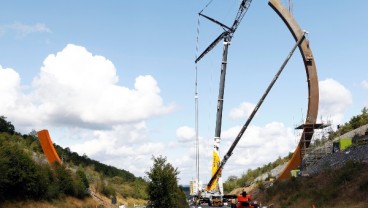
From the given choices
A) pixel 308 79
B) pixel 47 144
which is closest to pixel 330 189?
pixel 308 79

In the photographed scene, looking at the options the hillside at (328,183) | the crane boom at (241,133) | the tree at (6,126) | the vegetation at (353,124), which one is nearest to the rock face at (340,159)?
the hillside at (328,183)

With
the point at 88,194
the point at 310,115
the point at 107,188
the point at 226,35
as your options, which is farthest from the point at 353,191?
the point at 107,188

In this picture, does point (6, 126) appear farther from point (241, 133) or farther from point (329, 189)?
point (329, 189)

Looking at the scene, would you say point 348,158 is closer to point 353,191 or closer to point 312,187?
point 312,187

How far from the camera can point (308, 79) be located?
63.9 m

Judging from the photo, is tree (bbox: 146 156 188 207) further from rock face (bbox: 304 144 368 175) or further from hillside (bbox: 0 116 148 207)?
rock face (bbox: 304 144 368 175)

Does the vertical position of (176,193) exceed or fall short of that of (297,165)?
it falls short

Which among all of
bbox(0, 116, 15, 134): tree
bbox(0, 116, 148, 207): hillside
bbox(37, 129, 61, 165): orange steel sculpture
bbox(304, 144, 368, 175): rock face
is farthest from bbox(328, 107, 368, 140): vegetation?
bbox(0, 116, 15, 134): tree

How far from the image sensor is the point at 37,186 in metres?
59.6

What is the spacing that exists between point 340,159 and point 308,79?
547 inches

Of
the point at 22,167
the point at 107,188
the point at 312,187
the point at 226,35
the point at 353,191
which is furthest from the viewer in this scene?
the point at 107,188

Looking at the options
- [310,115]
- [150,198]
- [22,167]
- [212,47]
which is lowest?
Answer: [150,198]

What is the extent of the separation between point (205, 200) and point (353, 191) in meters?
29.2

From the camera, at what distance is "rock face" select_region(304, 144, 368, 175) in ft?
163
